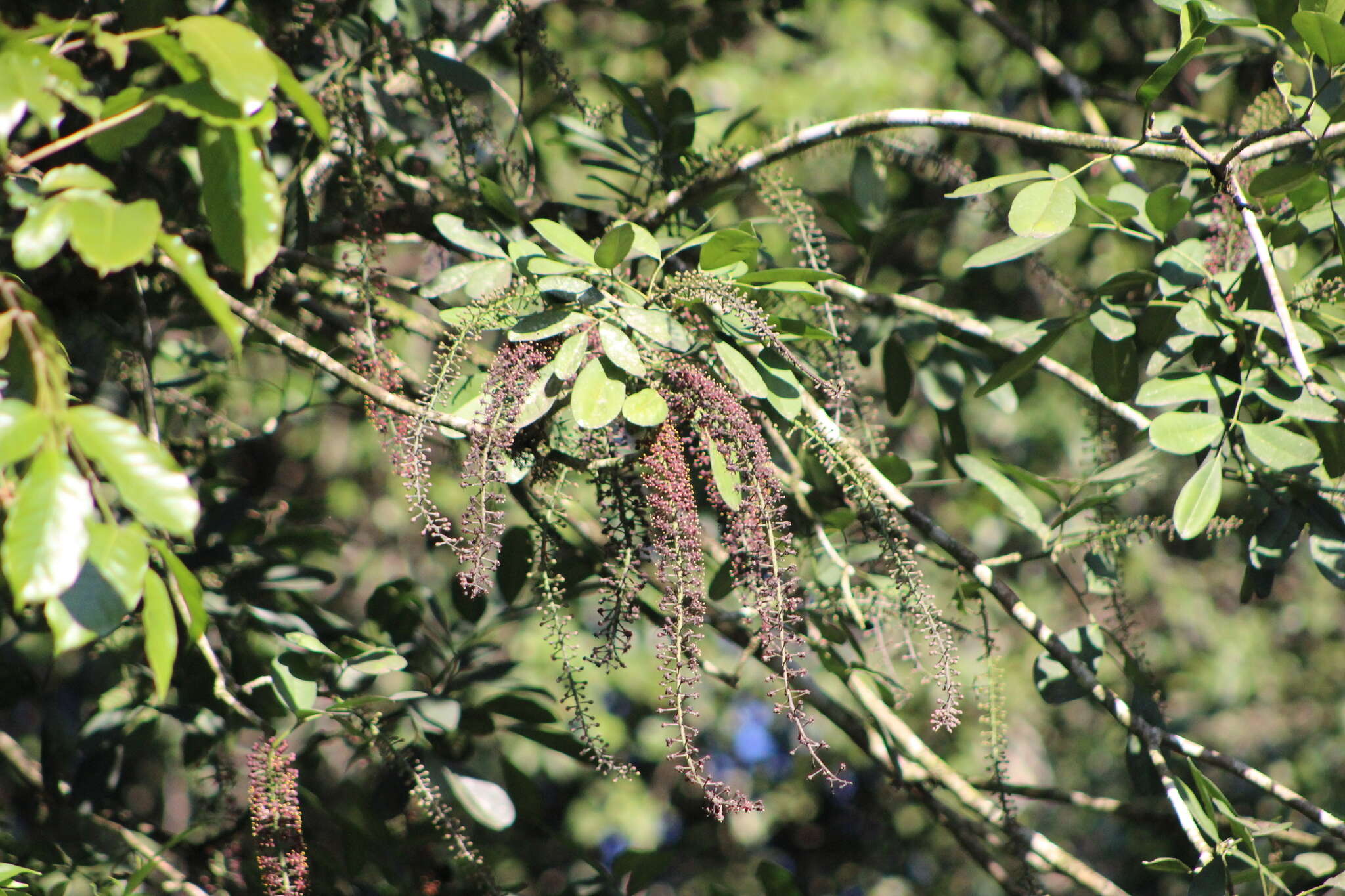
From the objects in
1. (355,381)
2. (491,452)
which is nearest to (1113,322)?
(491,452)

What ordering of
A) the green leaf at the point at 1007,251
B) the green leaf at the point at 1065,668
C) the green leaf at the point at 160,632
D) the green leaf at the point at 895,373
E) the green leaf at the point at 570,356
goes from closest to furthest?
the green leaf at the point at 160,632, the green leaf at the point at 570,356, the green leaf at the point at 1007,251, the green leaf at the point at 1065,668, the green leaf at the point at 895,373

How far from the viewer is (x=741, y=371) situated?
972 mm

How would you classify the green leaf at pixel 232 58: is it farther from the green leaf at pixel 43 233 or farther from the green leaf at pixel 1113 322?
the green leaf at pixel 1113 322

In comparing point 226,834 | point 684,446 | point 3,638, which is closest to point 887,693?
point 684,446

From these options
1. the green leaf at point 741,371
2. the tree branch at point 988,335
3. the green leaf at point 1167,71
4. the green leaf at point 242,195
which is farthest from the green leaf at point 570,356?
the green leaf at point 1167,71

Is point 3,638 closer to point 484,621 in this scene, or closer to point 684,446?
point 484,621

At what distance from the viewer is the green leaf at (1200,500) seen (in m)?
1.04

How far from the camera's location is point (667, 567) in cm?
92

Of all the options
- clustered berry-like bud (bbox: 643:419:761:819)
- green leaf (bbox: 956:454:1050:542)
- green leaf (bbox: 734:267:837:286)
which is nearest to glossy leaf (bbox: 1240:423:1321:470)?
green leaf (bbox: 956:454:1050:542)

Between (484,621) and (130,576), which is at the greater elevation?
(130,576)

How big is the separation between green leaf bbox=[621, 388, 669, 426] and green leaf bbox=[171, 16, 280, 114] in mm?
378

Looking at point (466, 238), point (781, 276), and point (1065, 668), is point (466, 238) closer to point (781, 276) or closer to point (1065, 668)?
point (781, 276)

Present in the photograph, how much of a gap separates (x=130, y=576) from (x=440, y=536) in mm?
301

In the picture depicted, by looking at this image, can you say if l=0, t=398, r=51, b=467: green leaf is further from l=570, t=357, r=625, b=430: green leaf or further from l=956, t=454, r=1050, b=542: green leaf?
l=956, t=454, r=1050, b=542: green leaf
